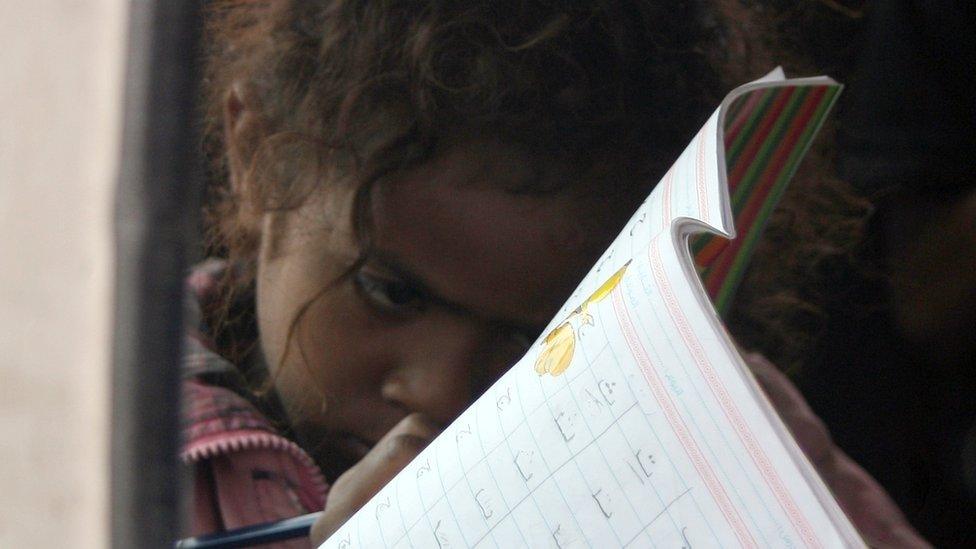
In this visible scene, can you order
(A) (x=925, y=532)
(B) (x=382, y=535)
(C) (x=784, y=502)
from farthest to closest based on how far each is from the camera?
(A) (x=925, y=532), (B) (x=382, y=535), (C) (x=784, y=502)

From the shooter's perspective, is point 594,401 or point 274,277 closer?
point 594,401

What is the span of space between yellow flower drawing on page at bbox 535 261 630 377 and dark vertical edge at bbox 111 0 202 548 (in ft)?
1.18

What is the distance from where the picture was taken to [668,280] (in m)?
0.43

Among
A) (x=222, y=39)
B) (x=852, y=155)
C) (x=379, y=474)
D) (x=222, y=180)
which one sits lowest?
(x=379, y=474)

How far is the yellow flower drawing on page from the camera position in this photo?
1.60 feet

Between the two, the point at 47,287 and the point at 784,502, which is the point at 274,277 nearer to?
the point at 47,287

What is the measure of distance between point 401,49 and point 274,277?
0.69 feet

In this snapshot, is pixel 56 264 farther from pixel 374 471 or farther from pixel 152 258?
pixel 374 471

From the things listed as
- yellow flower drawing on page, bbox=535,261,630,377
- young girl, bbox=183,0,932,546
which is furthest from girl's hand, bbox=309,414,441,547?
yellow flower drawing on page, bbox=535,261,630,377

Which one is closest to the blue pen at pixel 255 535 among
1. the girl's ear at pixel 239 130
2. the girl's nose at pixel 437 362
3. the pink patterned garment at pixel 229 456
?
the pink patterned garment at pixel 229 456

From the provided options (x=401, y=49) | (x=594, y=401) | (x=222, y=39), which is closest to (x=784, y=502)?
(x=594, y=401)

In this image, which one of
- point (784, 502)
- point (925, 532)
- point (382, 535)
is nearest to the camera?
point (784, 502)

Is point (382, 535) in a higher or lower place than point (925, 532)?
higher

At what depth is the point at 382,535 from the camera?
0.53m
